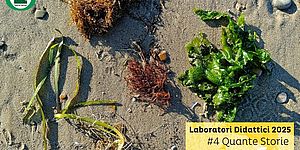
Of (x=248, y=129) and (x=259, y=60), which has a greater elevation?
(x=259, y=60)

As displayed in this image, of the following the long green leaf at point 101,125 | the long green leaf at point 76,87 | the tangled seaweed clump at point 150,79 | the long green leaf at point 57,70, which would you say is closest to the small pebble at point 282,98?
the tangled seaweed clump at point 150,79

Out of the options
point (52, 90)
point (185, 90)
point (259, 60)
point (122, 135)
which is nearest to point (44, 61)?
point (52, 90)

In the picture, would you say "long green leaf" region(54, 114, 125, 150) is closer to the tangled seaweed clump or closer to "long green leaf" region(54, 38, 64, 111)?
"long green leaf" region(54, 38, 64, 111)

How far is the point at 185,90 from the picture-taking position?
9.27 feet

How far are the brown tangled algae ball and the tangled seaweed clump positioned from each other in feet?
0.78

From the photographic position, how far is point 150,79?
280 cm

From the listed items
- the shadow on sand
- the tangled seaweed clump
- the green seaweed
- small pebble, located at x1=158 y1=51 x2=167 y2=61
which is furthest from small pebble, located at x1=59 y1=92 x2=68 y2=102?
the shadow on sand

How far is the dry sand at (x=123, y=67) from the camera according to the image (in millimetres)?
2787

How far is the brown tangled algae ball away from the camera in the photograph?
2.75 m

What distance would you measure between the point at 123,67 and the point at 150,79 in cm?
17

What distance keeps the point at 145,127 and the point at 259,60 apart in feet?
2.42

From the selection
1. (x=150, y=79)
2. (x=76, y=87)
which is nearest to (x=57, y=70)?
(x=76, y=87)

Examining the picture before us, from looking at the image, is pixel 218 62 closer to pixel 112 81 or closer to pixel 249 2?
pixel 249 2

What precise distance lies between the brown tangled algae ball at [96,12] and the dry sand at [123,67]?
67mm
